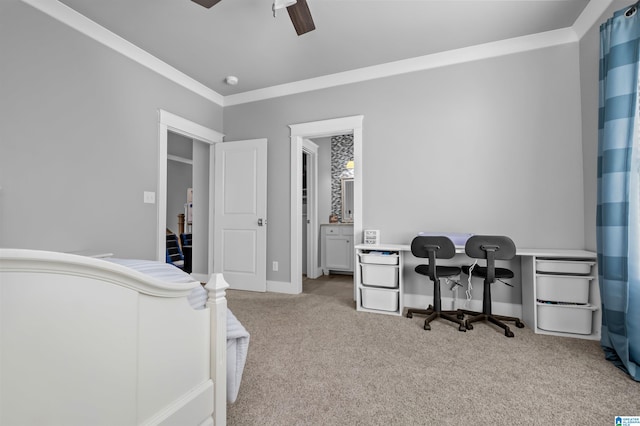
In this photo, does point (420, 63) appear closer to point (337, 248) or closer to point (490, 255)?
point (490, 255)

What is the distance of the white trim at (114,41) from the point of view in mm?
2160

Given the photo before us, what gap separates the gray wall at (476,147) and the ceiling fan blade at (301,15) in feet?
A: 4.21

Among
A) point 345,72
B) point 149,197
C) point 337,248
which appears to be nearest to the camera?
point 149,197

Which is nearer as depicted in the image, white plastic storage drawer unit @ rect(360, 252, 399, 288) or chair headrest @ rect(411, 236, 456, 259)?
chair headrest @ rect(411, 236, 456, 259)

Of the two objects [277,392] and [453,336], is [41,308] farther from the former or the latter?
[453,336]

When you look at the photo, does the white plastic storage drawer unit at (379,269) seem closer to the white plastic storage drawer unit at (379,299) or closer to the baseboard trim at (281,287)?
the white plastic storage drawer unit at (379,299)

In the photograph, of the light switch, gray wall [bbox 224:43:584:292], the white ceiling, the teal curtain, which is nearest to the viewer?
the teal curtain

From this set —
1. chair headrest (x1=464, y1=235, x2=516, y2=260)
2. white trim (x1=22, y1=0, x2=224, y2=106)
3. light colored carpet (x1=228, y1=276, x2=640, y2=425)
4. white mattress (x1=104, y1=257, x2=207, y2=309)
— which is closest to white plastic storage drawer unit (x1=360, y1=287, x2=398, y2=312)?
light colored carpet (x1=228, y1=276, x2=640, y2=425)

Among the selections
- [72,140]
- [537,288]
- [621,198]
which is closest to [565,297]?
[537,288]

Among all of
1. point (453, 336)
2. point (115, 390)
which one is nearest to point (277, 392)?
point (115, 390)

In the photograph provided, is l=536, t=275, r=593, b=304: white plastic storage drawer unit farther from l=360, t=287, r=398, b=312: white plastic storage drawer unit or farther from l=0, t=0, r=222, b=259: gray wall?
l=0, t=0, r=222, b=259: gray wall

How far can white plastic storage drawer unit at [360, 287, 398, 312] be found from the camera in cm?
274

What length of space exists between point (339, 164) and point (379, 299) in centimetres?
283

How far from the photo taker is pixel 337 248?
4762mm
